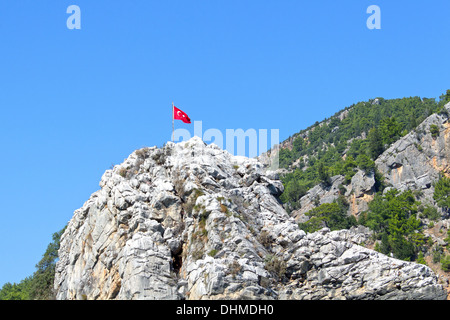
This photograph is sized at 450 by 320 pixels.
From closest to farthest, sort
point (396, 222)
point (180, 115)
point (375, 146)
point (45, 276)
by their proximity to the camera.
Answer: point (180, 115)
point (45, 276)
point (396, 222)
point (375, 146)

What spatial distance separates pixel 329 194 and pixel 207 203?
105 metres

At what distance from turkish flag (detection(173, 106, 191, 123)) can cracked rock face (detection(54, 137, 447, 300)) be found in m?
3.35

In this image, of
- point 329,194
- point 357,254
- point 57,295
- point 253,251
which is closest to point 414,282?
point 357,254

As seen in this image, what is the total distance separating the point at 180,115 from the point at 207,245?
55.6 ft

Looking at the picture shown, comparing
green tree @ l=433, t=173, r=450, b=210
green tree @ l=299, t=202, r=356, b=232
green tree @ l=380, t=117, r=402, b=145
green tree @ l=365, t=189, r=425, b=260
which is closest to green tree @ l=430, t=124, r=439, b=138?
green tree @ l=433, t=173, r=450, b=210

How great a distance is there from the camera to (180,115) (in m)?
55.9

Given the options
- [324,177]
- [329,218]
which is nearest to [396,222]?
[329,218]

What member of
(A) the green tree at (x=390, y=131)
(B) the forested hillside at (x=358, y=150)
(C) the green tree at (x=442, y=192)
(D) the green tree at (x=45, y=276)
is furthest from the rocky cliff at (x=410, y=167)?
(D) the green tree at (x=45, y=276)

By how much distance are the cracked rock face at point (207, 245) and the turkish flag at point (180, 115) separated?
3.35 metres

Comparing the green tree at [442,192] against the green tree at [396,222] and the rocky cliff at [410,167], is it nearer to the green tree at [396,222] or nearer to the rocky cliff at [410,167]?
the rocky cliff at [410,167]

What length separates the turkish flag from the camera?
5569cm

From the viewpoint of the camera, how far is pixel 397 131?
151m

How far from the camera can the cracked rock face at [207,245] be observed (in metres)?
39.7

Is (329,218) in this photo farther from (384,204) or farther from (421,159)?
(421,159)
